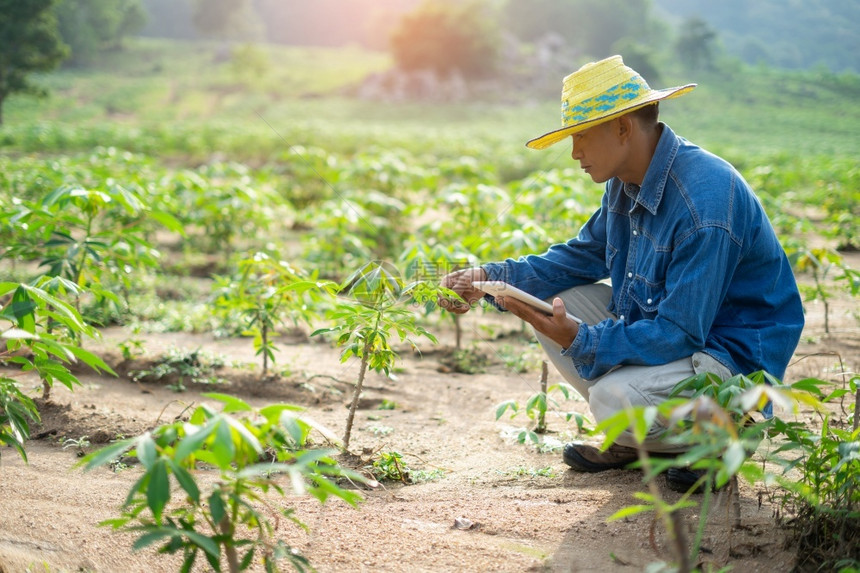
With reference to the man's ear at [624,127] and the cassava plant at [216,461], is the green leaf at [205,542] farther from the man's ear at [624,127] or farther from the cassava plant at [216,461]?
the man's ear at [624,127]

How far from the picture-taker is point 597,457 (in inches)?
94.1

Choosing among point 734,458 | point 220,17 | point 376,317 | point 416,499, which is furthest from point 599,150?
point 220,17

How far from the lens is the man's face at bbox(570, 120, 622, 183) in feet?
7.18

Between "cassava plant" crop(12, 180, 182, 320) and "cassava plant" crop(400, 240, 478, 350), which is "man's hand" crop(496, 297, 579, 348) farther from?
"cassava plant" crop(12, 180, 182, 320)

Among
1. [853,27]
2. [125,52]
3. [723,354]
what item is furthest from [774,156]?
[125,52]

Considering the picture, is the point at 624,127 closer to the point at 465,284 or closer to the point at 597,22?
the point at 465,284

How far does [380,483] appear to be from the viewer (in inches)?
91.4

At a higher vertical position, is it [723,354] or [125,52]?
[125,52]

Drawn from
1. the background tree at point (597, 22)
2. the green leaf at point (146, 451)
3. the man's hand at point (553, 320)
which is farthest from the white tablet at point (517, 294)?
the background tree at point (597, 22)

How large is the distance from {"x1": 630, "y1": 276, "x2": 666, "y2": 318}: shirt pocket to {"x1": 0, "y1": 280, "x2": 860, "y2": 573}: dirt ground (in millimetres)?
545

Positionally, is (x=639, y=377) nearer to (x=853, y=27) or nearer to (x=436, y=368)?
(x=436, y=368)

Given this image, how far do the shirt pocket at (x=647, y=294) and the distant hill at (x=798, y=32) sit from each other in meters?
7.64

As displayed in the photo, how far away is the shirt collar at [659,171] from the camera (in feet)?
7.19

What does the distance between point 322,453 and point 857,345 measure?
3.26 metres
